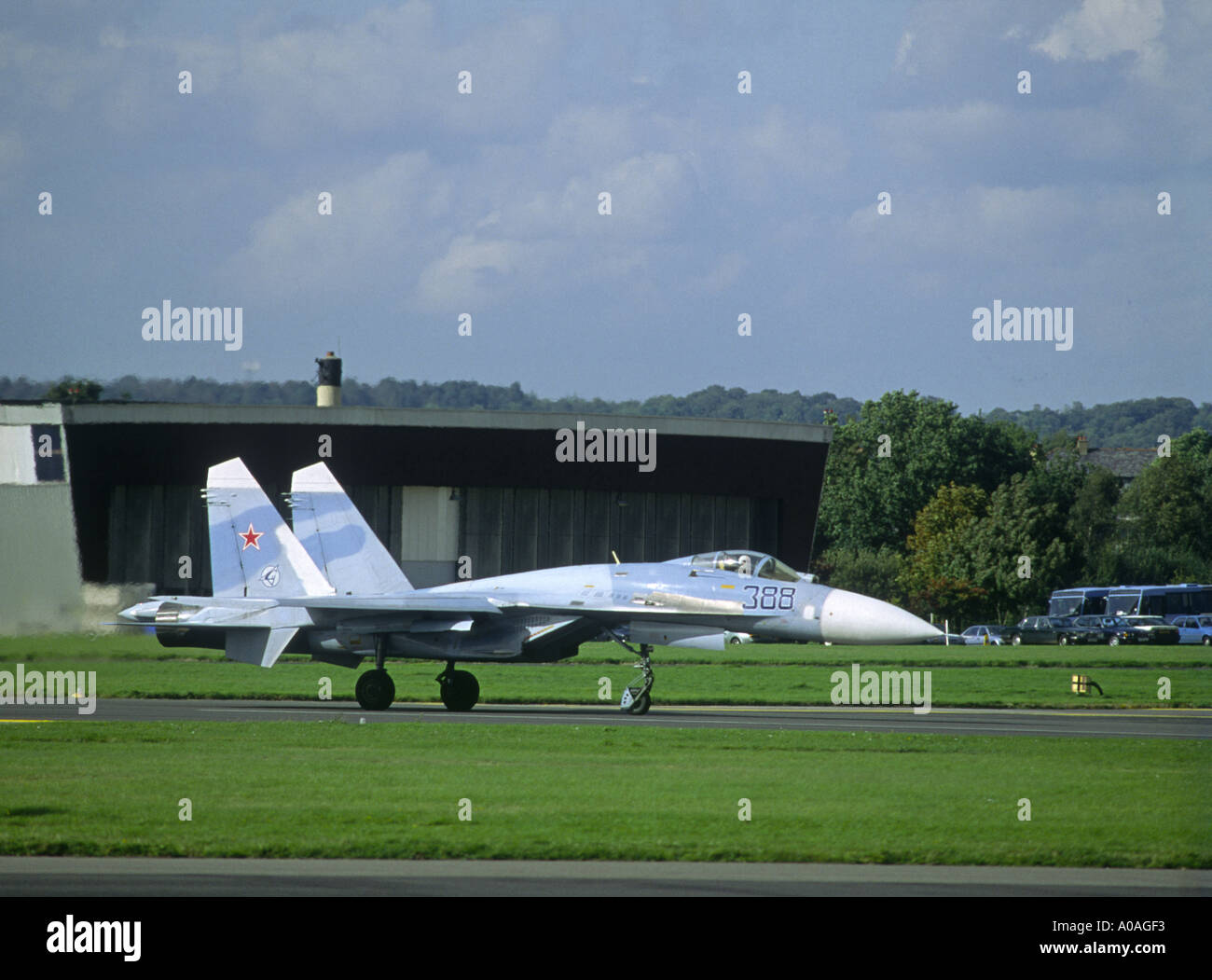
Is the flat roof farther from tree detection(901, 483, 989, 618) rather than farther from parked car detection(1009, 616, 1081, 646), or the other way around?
tree detection(901, 483, 989, 618)

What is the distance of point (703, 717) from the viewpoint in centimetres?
2694

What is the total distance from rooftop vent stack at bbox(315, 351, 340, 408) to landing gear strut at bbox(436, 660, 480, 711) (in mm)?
27768

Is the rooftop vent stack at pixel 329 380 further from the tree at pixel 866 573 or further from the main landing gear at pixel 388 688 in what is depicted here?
the tree at pixel 866 573

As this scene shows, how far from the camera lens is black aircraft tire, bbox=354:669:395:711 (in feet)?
89.1

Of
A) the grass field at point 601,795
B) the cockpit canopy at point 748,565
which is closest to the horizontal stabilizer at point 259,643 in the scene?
the grass field at point 601,795

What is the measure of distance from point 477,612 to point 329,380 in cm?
2988

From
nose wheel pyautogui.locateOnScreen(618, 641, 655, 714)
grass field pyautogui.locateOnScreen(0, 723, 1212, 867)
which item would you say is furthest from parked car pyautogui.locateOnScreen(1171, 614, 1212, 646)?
grass field pyautogui.locateOnScreen(0, 723, 1212, 867)

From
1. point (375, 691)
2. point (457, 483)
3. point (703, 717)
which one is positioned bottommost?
point (703, 717)

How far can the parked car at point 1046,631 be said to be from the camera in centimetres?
7515

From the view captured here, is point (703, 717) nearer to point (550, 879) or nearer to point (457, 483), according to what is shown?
point (550, 879)

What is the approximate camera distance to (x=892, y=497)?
112m

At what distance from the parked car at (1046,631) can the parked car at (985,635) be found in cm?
68

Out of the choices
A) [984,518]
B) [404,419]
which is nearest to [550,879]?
[404,419]
